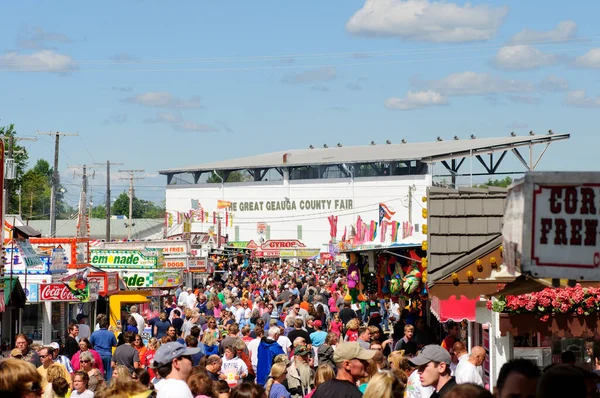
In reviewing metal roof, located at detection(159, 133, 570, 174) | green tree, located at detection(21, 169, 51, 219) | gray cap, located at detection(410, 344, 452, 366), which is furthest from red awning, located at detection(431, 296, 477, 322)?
green tree, located at detection(21, 169, 51, 219)

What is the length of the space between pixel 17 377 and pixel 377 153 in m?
95.3

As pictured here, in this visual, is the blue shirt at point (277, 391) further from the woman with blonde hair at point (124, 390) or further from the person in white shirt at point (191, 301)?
the person in white shirt at point (191, 301)

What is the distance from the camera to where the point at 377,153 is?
10119 cm

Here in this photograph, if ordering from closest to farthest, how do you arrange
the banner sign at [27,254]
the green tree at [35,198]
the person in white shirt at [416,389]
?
1. the person in white shirt at [416,389]
2. the banner sign at [27,254]
3. the green tree at [35,198]

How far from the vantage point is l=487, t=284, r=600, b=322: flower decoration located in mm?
11633

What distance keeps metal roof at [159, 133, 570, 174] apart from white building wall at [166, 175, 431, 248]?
1.75 m

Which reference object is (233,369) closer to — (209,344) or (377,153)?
(209,344)

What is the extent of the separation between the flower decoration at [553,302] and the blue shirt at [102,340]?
773 centimetres

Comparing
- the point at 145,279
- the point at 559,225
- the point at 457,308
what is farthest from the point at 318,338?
the point at 145,279

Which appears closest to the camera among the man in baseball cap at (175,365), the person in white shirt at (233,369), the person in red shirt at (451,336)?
the man in baseball cap at (175,365)

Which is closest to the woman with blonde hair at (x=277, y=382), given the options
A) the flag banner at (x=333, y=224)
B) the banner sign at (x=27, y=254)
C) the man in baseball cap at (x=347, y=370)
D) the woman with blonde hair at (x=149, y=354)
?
the man in baseball cap at (x=347, y=370)

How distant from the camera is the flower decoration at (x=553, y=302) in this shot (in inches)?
458

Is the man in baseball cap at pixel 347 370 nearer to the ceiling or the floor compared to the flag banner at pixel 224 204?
nearer to the floor

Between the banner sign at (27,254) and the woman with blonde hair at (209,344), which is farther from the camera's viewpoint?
the banner sign at (27,254)
